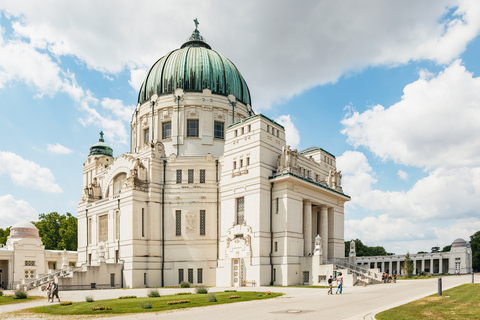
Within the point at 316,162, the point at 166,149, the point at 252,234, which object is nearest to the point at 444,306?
the point at 252,234

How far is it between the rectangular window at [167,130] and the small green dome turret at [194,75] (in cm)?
485

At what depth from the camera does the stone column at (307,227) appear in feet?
182

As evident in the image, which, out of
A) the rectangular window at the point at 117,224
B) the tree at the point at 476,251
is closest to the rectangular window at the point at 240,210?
the rectangular window at the point at 117,224

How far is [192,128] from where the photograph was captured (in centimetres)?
6538

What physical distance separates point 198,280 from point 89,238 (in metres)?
19.6

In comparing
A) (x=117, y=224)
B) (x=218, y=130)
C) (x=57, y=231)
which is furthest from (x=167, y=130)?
(x=57, y=231)

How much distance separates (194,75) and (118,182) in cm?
1976

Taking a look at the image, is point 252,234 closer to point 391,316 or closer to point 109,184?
point 109,184

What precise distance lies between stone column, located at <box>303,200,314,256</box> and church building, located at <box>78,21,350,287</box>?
0.13 metres

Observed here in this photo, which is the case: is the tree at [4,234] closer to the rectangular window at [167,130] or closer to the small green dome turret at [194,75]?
the small green dome turret at [194,75]

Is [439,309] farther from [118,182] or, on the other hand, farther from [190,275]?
[118,182]

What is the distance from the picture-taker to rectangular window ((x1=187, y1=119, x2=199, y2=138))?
64.9 metres

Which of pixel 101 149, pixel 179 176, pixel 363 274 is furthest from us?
pixel 101 149

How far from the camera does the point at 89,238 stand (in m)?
65.2
